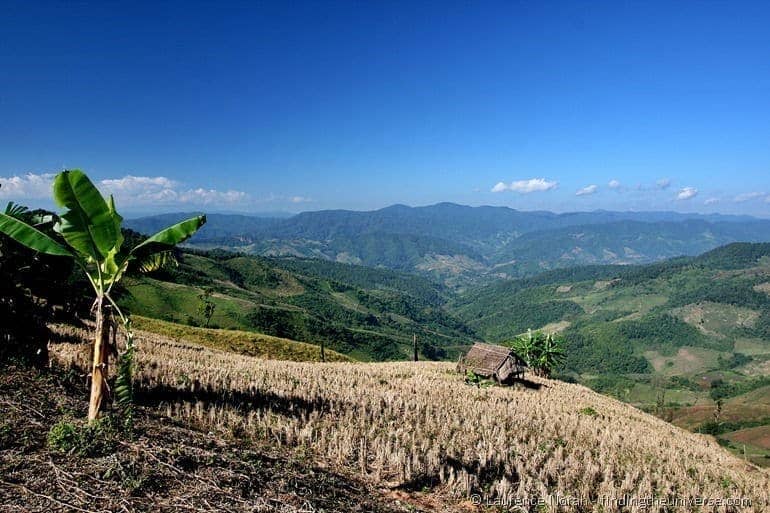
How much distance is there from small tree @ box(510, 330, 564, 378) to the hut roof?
22.0 m

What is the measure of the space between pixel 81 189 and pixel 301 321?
6068 inches

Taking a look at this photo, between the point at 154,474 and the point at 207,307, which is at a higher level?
the point at 154,474

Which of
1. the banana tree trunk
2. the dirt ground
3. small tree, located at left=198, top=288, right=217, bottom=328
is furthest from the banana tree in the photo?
small tree, located at left=198, top=288, right=217, bottom=328

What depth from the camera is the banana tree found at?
6996 mm

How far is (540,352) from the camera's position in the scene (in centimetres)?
5003

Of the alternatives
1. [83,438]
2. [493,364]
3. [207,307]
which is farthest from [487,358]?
[207,307]

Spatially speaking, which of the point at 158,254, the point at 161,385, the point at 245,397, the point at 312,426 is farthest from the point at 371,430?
the point at 158,254

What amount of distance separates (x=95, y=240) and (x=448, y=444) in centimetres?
891

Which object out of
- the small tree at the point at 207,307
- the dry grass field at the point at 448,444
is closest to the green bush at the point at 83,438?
the dry grass field at the point at 448,444

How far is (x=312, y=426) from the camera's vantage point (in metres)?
10.2

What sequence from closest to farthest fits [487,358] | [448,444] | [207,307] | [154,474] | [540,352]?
[154,474], [448,444], [487,358], [540,352], [207,307]

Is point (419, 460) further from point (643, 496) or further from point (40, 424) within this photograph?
point (40, 424)

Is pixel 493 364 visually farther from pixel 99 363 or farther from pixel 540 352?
pixel 99 363

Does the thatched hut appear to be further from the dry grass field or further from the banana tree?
the banana tree
